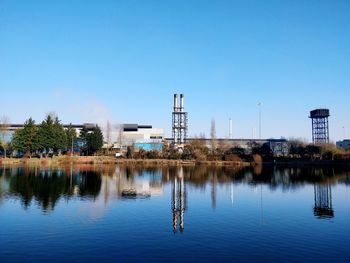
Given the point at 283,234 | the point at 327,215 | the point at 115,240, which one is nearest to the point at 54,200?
the point at 115,240

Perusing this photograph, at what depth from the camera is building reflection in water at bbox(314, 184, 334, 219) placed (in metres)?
23.8

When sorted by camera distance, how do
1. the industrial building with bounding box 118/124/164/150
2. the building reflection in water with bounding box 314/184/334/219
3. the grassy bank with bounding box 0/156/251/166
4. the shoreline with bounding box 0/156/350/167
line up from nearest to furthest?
the building reflection in water with bounding box 314/184/334/219, the grassy bank with bounding box 0/156/251/166, the shoreline with bounding box 0/156/350/167, the industrial building with bounding box 118/124/164/150

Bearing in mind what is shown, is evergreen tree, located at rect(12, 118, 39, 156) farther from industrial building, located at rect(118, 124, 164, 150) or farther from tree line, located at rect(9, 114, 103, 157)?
industrial building, located at rect(118, 124, 164, 150)

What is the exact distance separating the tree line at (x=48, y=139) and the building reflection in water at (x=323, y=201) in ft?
178

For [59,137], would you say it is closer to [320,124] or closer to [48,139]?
[48,139]

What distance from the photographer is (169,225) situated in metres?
19.2

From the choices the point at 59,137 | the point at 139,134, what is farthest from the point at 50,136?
the point at 139,134

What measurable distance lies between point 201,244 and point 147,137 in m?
93.6

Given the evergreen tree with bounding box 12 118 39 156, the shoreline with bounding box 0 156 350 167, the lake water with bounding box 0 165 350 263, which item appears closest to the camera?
the lake water with bounding box 0 165 350 263

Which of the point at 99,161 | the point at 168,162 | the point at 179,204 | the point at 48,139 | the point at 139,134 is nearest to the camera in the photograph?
the point at 179,204

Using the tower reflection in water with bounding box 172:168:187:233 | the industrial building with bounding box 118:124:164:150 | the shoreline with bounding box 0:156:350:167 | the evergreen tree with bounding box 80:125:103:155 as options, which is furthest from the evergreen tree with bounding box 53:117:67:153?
the tower reflection in water with bounding box 172:168:187:233

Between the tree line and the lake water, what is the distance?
38.2 metres

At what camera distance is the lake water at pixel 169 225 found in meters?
13.8

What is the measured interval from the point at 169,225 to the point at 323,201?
55.0 feet
